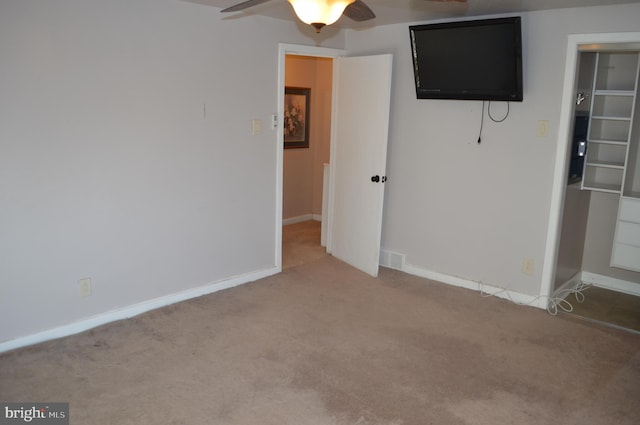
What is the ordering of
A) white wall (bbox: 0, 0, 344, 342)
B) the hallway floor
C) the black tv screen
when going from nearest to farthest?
white wall (bbox: 0, 0, 344, 342) → the black tv screen → the hallway floor

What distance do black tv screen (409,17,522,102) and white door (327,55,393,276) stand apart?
316mm

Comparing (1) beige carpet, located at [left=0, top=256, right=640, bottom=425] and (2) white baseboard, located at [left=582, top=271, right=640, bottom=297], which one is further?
(2) white baseboard, located at [left=582, top=271, right=640, bottom=297]

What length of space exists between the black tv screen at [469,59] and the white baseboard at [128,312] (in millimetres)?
2138

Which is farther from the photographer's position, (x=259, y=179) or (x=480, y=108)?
(x=259, y=179)

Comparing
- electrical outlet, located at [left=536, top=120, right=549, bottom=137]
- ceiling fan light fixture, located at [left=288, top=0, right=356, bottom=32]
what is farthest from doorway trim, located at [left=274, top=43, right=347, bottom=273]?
ceiling fan light fixture, located at [left=288, top=0, right=356, bottom=32]

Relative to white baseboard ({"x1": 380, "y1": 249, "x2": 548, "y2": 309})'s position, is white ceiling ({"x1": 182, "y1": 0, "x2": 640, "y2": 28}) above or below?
above

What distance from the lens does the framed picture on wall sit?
5.98 m

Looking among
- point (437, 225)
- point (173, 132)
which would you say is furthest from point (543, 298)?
point (173, 132)

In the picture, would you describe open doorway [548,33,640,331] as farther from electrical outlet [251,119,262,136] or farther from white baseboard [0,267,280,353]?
white baseboard [0,267,280,353]

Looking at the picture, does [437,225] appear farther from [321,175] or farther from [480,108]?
[321,175]

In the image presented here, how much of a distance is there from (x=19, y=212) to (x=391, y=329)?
8.10 feet

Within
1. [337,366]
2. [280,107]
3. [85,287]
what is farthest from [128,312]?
[280,107]

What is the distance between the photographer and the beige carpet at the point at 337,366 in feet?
8.43

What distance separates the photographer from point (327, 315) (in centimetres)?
371
